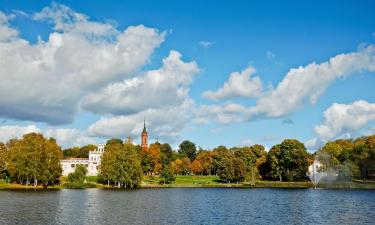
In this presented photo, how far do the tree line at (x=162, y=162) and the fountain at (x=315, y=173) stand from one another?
179 cm

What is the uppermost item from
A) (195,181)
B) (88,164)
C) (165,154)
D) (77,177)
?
(165,154)

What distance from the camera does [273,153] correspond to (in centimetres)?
13225

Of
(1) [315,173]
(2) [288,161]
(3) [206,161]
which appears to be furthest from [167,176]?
(3) [206,161]

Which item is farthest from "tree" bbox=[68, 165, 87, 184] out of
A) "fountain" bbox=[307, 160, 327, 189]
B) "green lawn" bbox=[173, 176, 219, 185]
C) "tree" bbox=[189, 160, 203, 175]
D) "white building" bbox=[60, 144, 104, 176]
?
"tree" bbox=[189, 160, 203, 175]

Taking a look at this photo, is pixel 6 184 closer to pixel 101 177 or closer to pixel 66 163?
pixel 101 177

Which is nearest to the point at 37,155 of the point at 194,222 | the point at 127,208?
the point at 127,208

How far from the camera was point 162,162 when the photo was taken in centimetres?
16012

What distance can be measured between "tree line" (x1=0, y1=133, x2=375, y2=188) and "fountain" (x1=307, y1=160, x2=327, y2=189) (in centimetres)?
179

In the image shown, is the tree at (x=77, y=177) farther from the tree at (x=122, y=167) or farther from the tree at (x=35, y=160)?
the tree at (x=35, y=160)

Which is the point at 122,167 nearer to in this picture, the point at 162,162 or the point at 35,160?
the point at 35,160

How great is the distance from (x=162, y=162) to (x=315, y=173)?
5766 cm

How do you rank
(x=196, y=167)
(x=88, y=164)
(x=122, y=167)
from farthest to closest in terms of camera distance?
(x=196, y=167), (x=88, y=164), (x=122, y=167)

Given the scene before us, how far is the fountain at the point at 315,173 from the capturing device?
122938mm

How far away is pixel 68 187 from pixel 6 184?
47.2 ft
